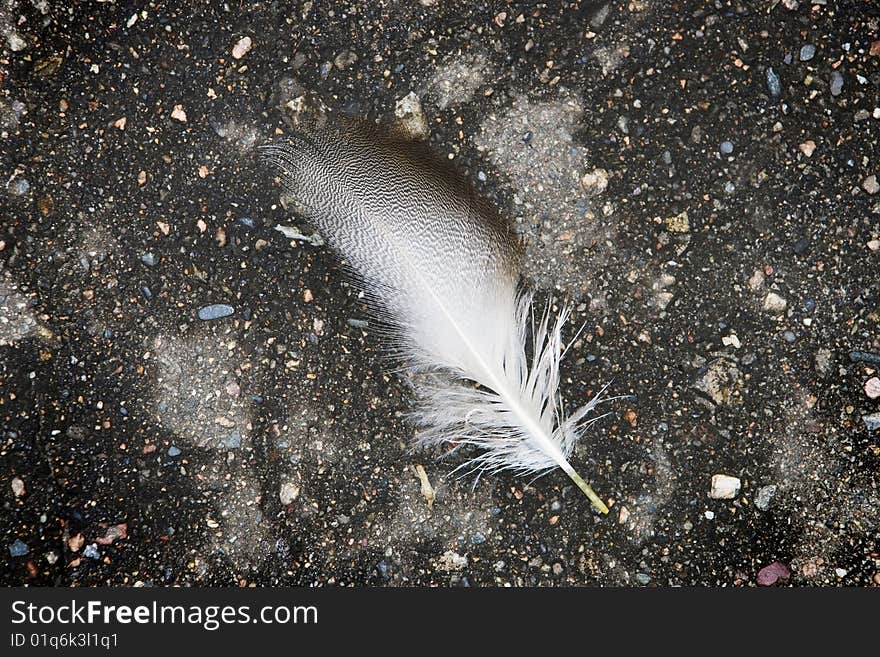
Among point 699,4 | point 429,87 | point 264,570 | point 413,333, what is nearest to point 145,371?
point 264,570

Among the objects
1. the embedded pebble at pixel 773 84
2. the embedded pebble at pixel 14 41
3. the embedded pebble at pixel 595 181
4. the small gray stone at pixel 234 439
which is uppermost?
the embedded pebble at pixel 773 84

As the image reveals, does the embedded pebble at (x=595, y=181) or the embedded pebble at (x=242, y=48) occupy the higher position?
the embedded pebble at (x=242, y=48)

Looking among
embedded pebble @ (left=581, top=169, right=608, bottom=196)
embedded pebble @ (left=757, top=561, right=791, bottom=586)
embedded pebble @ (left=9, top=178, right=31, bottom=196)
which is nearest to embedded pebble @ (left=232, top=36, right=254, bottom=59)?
embedded pebble @ (left=9, top=178, right=31, bottom=196)

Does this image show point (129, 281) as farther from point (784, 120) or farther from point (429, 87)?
point (784, 120)

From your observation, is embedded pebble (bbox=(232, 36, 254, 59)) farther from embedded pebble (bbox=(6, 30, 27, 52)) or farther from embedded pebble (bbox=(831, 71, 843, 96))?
embedded pebble (bbox=(831, 71, 843, 96))

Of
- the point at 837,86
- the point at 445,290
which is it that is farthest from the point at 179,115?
the point at 837,86

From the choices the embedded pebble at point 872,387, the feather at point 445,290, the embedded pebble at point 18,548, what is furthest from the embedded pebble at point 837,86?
the embedded pebble at point 18,548

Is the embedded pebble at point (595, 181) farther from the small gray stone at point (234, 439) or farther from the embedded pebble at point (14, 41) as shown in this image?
the embedded pebble at point (14, 41)
